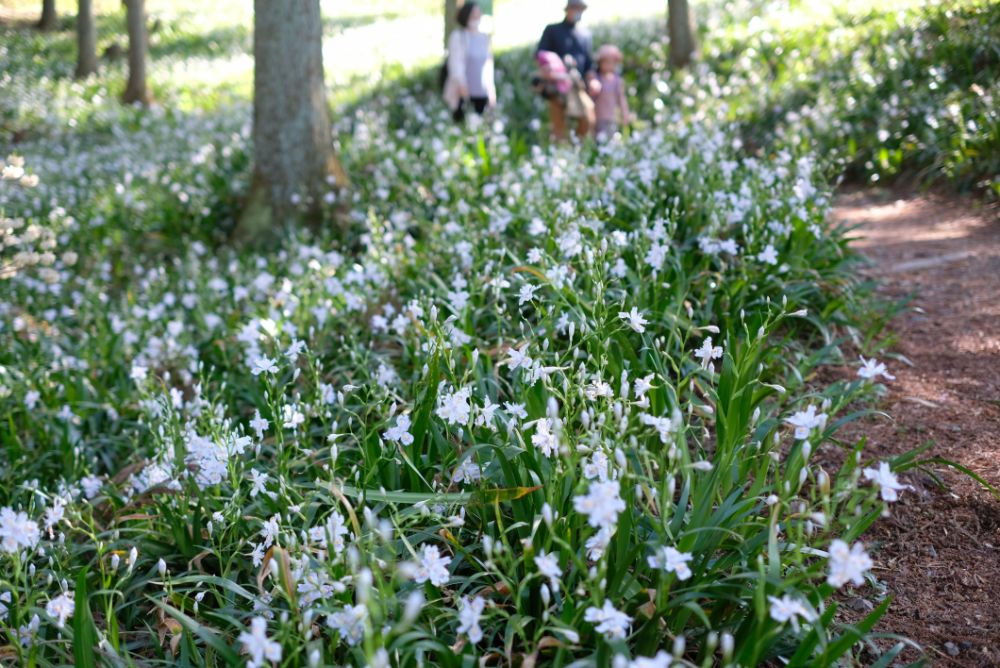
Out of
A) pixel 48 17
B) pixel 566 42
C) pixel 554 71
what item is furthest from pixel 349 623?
pixel 48 17

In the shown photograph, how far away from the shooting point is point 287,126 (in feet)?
23.2

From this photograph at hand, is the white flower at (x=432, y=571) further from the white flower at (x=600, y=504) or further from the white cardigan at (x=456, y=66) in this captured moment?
the white cardigan at (x=456, y=66)

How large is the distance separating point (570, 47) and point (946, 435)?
19.6ft

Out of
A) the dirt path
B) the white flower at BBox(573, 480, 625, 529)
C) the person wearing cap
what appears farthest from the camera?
the person wearing cap

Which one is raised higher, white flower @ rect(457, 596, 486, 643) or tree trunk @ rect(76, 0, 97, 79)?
tree trunk @ rect(76, 0, 97, 79)

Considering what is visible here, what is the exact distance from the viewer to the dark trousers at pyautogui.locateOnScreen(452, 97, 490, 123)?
8984 mm

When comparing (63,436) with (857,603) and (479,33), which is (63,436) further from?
(479,33)

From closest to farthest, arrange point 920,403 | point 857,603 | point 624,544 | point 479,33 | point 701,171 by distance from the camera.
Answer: point 624,544, point 857,603, point 920,403, point 701,171, point 479,33

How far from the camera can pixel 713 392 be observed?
3.05m

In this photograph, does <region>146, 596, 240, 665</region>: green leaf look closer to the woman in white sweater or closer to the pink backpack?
the pink backpack

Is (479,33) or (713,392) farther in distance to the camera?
(479,33)

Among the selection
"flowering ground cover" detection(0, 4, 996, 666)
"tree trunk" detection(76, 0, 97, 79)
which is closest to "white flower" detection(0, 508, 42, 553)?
"flowering ground cover" detection(0, 4, 996, 666)

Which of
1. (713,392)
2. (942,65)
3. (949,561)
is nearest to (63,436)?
(713,392)

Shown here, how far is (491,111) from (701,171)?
443cm
